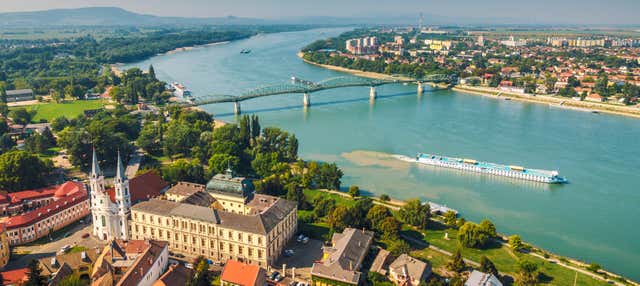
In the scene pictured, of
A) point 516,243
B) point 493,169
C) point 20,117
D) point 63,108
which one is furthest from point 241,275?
point 63,108

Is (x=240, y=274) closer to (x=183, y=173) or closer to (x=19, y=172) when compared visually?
(x=183, y=173)

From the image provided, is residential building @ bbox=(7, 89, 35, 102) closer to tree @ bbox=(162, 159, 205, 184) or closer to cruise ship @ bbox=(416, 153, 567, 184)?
tree @ bbox=(162, 159, 205, 184)

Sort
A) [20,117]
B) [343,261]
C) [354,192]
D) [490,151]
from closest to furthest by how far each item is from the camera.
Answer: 1. [343,261]
2. [354,192]
3. [490,151]
4. [20,117]

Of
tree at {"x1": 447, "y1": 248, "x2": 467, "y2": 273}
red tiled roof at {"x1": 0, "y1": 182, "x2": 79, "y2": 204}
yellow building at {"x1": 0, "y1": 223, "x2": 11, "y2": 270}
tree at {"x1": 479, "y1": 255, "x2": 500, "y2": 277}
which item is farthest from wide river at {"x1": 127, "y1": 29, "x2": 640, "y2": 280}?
yellow building at {"x1": 0, "y1": 223, "x2": 11, "y2": 270}

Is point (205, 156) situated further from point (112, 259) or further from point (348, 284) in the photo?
point (348, 284)

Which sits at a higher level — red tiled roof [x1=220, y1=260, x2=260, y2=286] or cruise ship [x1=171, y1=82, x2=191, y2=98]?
cruise ship [x1=171, y1=82, x2=191, y2=98]

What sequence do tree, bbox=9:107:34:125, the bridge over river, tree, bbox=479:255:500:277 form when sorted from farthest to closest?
the bridge over river, tree, bbox=9:107:34:125, tree, bbox=479:255:500:277

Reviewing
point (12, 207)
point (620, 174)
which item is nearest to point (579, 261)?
point (620, 174)
